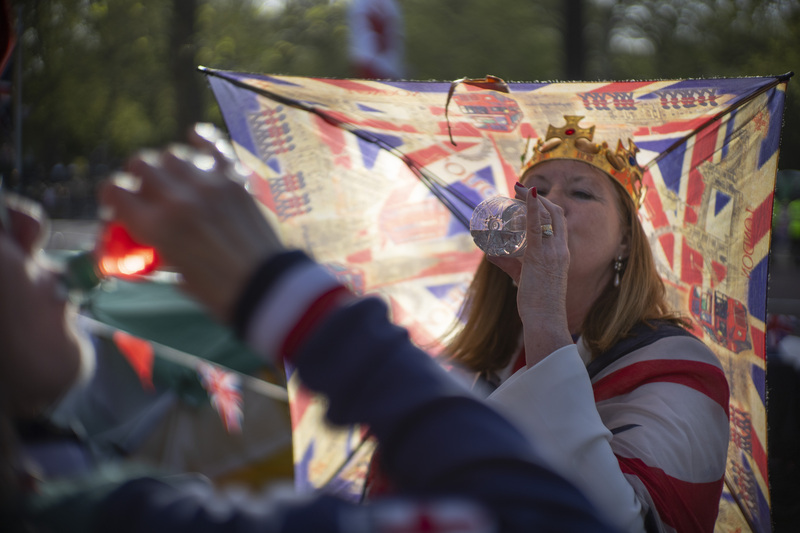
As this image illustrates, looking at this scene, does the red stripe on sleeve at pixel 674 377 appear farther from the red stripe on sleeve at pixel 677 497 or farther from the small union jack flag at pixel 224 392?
the small union jack flag at pixel 224 392

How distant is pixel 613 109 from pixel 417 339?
1.10 m

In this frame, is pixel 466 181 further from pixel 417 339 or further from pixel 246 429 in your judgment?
pixel 246 429

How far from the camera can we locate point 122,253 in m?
0.64

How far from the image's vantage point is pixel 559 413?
1.56 metres

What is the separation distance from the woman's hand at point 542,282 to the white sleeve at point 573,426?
0.31 feet

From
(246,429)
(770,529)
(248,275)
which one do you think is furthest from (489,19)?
(248,275)

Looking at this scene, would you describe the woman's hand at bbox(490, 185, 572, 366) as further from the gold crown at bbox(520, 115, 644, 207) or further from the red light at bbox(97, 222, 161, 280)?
the red light at bbox(97, 222, 161, 280)

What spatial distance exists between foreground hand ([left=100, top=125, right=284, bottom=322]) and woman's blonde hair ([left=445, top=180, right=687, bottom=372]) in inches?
→ 63.3

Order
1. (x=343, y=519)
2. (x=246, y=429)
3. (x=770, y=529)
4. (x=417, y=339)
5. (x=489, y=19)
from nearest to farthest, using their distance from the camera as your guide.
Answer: (x=343, y=519), (x=770, y=529), (x=417, y=339), (x=246, y=429), (x=489, y=19)

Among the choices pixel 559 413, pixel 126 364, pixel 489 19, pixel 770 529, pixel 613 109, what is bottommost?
pixel 770 529

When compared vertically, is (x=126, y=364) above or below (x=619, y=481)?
below

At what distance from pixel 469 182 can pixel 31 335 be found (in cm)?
217

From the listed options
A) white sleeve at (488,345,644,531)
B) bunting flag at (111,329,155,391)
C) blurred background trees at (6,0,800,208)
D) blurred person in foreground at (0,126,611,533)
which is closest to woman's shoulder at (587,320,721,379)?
white sleeve at (488,345,644,531)

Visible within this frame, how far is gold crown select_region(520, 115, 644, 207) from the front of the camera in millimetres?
2283
